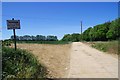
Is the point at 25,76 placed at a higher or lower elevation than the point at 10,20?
lower

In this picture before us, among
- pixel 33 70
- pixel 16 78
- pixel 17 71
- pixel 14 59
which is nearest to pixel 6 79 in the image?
pixel 16 78

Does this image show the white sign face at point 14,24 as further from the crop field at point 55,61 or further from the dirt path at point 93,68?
the dirt path at point 93,68

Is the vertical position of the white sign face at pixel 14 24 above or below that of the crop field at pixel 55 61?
above

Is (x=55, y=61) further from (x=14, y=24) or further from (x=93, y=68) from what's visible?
(x=14, y=24)

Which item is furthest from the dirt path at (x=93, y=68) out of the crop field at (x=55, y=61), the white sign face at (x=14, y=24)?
the white sign face at (x=14, y=24)

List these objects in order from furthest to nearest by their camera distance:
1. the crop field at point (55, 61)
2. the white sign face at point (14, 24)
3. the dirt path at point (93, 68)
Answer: the crop field at point (55, 61)
the dirt path at point (93, 68)
the white sign face at point (14, 24)

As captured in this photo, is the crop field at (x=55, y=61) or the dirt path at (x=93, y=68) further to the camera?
the crop field at (x=55, y=61)

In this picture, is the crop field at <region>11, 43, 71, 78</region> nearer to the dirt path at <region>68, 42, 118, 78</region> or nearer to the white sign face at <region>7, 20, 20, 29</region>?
the dirt path at <region>68, 42, 118, 78</region>

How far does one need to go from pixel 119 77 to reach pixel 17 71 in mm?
4368

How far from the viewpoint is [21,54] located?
12.9 metres

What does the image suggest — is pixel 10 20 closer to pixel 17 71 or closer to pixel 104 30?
pixel 17 71

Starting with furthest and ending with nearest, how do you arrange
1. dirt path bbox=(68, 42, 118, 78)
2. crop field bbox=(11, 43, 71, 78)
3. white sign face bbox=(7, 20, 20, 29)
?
1. crop field bbox=(11, 43, 71, 78)
2. dirt path bbox=(68, 42, 118, 78)
3. white sign face bbox=(7, 20, 20, 29)

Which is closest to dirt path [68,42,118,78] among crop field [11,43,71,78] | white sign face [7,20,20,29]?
crop field [11,43,71,78]

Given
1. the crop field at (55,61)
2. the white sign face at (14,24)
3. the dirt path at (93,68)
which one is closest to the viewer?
the white sign face at (14,24)
